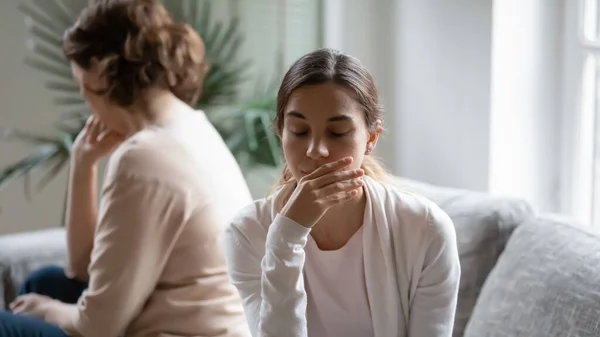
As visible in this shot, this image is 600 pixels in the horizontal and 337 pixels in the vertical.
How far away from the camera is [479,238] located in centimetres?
175

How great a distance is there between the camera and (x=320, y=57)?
1292 millimetres

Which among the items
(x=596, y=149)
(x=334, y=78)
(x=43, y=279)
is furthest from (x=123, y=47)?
(x=596, y=149)

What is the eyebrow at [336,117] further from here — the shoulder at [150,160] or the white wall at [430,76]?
the white wall at [430,76]

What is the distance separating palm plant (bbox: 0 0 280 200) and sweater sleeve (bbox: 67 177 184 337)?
79 cm

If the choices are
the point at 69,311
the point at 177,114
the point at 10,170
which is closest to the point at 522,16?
the point at 177,114

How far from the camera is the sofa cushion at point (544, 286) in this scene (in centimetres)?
143

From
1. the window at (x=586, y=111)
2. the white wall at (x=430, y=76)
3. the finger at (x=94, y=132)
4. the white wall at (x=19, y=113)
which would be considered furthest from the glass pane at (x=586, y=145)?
the white wall at (x=19, y=113)

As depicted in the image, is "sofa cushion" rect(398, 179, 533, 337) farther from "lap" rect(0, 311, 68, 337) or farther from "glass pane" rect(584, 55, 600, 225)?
"lap" rect(0, 311, 68, 337)

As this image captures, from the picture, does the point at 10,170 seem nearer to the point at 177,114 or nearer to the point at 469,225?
the point at 177,114

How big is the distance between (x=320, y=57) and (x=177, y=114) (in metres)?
0.60

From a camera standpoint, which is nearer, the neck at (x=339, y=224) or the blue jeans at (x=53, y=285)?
the neck at (x=339, y=224)

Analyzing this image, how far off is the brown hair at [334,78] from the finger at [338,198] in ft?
0.37

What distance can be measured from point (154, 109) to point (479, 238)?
2.44 feet

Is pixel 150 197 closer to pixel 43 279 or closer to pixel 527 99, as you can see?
pixel 43 279
